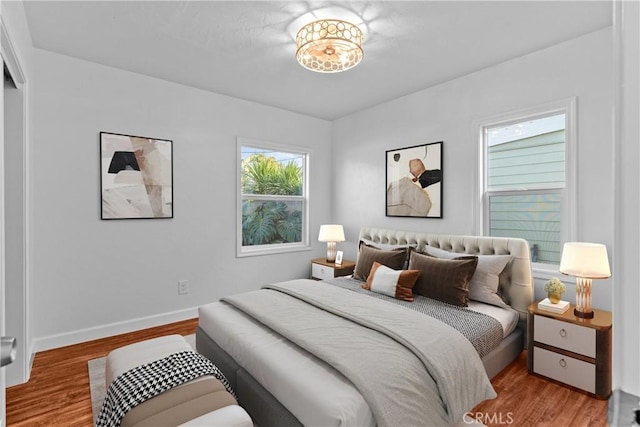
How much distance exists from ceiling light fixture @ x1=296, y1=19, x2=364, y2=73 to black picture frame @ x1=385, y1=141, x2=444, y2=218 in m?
1.55

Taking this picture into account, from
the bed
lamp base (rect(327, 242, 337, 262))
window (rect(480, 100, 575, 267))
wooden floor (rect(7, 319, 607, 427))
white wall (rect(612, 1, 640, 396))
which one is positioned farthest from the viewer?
lamp base (rect(327, 242, 337, 262))

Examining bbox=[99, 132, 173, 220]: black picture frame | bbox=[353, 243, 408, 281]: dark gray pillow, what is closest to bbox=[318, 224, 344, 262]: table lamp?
bbox=[353, 243, 408, 281]: dark gray pillow

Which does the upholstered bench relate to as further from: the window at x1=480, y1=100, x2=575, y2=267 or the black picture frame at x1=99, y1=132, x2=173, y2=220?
the window at x1=480, y1=100, x2=575, y2=267

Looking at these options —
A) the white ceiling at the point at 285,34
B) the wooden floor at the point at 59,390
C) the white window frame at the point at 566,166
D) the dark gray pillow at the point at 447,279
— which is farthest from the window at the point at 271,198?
the white window frame at the point at 566,166

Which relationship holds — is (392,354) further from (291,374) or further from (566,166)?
(566,166)

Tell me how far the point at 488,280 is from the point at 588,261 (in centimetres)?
70

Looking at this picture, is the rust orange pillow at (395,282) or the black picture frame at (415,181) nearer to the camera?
the rust orange pillow at (395,282)

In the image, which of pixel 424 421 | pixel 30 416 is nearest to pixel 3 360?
pixel 424 421

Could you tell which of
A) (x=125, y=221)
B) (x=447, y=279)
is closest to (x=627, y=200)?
(x=447, y=279)

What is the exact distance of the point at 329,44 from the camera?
7.58 ft

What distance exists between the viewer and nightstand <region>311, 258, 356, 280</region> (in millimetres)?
4094

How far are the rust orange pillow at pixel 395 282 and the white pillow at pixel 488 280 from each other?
1.58 feet

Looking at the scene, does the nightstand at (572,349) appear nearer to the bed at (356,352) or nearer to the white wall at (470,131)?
the bed at (356,352)

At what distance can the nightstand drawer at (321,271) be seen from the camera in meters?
4.14
